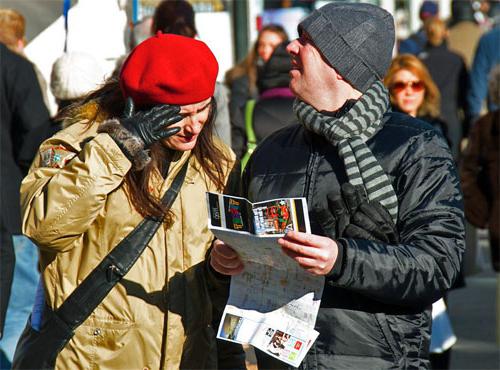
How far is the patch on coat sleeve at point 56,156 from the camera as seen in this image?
10.9 ft

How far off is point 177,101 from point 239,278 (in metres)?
0.61

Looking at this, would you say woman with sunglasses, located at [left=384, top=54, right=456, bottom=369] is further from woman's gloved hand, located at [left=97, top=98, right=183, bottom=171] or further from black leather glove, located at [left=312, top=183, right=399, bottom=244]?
black leather glove, located at [left=312, top=183, right=399, bottom=244]

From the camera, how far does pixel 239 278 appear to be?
124 inches

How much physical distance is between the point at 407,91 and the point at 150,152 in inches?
136

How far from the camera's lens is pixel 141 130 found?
323 centimetres

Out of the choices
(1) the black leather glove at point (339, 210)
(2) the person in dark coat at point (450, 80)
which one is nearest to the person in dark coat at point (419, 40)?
(2) the person in dark coat at point (450, 80)

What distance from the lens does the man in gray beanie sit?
2.88 metres

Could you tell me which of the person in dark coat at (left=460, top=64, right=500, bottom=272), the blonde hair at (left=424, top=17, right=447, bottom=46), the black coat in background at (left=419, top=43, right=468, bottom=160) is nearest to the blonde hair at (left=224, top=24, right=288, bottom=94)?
the black coat in background at (left=419, top=43, right=468, bottom=160)

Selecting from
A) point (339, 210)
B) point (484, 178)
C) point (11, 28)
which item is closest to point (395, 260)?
point (339, 210)

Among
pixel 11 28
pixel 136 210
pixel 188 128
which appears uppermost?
pixel 188 128

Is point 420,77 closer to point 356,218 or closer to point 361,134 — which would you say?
point 361,134

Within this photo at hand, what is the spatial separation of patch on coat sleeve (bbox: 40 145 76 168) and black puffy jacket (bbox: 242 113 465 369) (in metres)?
0.69

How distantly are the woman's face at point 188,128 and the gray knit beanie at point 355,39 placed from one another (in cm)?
43

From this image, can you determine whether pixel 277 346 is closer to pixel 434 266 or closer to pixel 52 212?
pixel 434 266
